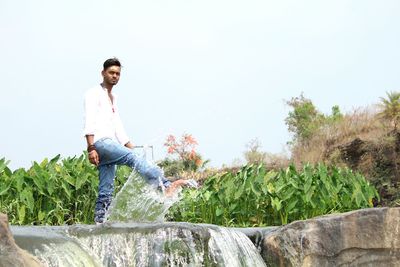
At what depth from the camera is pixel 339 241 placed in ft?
24.2

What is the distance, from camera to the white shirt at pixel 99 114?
7457 mm

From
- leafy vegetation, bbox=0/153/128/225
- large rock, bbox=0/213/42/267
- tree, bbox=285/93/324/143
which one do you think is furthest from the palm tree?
large rock, bbox=0/213/42/267

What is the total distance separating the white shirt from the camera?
24.5 ft

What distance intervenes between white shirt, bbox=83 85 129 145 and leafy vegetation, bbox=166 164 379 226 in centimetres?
285

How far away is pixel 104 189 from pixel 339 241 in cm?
245

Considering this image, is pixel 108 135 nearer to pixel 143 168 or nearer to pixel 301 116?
pixel 143 168

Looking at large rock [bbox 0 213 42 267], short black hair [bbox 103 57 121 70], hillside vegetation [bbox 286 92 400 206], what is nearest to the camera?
large rock [bbox 0 213 42 267]

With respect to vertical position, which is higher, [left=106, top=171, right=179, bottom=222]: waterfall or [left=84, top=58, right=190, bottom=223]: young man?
[left=84, top=58, right=190, bottom=223]: young man

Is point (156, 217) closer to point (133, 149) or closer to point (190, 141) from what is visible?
point (133, 149)

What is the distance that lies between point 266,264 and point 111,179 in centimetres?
184

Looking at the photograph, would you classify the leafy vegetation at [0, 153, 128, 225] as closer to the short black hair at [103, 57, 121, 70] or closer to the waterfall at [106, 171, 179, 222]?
the waterfall at [106, 171, 179, 222]

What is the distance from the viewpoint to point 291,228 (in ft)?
24.0

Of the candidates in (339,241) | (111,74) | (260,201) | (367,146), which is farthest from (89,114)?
(367,146)

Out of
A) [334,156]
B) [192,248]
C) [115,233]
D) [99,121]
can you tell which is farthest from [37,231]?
[334,156]
